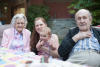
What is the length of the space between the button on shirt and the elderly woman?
108 cm

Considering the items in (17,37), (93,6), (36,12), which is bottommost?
(17,37)

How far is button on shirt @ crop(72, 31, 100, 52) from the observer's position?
2.38 metres

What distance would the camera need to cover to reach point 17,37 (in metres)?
3.17

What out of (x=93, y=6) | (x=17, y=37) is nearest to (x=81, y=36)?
(x=17, y=37)

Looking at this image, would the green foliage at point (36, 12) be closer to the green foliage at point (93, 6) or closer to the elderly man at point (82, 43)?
the green foliage at point (93, 6)

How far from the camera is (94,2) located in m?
7.98

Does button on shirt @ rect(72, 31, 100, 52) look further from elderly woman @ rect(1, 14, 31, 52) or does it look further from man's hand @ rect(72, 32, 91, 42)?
elderly woman @ rect(1, 14, 31, 52)

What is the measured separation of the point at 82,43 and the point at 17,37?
4.26 feet

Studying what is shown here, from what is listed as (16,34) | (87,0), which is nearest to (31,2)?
(87,0)

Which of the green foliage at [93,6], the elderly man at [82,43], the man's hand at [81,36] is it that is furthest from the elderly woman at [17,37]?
the green foliage at [93,6]

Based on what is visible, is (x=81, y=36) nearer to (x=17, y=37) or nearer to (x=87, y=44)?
(x=87, y=44)

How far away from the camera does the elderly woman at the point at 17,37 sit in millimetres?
3094

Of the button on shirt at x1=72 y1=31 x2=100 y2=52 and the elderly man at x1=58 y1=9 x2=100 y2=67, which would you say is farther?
the button on shirt at x1=72 y1=31 x2=100 y2=52

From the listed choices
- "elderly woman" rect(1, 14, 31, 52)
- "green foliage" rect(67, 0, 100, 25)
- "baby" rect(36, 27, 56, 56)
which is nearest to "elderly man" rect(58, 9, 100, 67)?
"baby" rect(36, 27, 56, 56)
